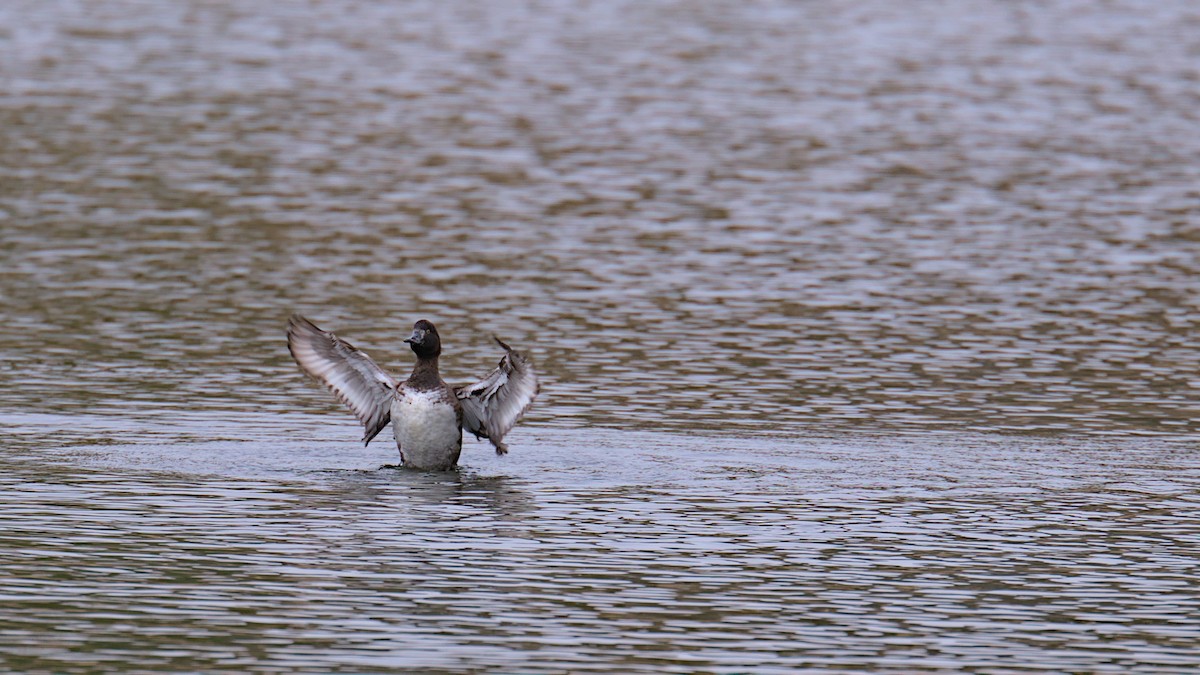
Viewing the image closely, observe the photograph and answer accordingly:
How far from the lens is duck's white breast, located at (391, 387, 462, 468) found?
18.7 metres

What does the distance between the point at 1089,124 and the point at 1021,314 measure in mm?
16466

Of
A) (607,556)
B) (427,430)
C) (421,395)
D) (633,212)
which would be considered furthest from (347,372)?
(633,212)

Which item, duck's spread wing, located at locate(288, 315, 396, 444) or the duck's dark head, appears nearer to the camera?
the duck's dark head

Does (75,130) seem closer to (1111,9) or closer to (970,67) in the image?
(970,67)

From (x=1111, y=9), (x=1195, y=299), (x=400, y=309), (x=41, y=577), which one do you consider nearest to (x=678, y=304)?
(x=400, y=309)

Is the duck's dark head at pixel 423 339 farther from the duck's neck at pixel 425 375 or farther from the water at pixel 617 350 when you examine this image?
the water at pixel 617 350

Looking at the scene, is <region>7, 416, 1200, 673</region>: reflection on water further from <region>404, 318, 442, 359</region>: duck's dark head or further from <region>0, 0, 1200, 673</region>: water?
<region>404, 318, 442, 359</region>: duck's dark head

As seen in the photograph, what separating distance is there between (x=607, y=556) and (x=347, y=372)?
4.87 m

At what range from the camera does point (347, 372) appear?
19438 millimetres

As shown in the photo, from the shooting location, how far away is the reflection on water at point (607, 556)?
42.2ft

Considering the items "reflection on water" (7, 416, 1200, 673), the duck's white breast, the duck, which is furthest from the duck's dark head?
"reflection on water" (7, 416, 1200, 673)

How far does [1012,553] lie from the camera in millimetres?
15484

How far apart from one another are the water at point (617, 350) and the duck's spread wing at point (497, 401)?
27 centimetres

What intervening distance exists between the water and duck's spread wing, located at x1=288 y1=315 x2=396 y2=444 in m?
0.55
